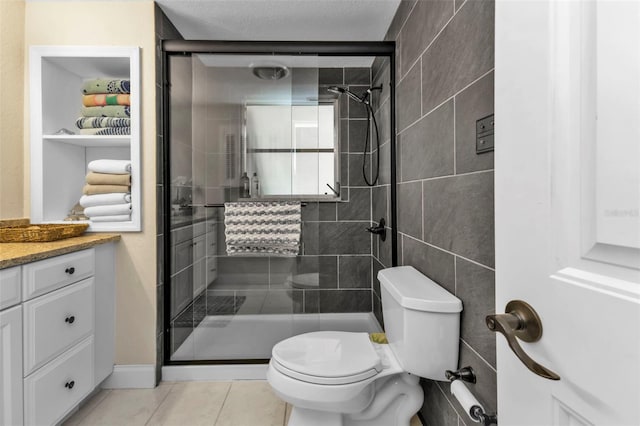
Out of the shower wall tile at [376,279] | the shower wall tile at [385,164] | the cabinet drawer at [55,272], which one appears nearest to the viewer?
the cabinet drawer at [55,272]

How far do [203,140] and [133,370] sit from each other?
1488 millimetres

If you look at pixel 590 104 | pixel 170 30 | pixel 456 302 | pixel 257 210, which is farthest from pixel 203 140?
pixel 590 104

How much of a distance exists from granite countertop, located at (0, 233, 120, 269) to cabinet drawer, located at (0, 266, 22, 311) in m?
0.03

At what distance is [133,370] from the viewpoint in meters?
1.98

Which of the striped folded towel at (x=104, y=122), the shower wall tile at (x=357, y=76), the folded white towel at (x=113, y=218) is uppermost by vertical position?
the shower wall tile at (x=357, y=76)

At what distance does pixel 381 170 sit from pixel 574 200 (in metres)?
2.12

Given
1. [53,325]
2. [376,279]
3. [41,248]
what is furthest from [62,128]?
[376,279]

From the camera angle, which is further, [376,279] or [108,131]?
[376,279]

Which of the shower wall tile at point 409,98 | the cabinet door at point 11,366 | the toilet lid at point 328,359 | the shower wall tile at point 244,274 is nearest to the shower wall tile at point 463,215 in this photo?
the shower wall tile at point 409,98

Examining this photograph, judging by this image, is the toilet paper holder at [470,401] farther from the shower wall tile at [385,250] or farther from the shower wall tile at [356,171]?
the shower wall tile at [356,171]

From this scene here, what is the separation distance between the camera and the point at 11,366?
125cm

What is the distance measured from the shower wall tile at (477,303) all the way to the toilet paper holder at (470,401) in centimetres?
10

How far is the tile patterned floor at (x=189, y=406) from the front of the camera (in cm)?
168

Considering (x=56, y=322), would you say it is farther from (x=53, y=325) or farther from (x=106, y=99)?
(x=106, y=99)
